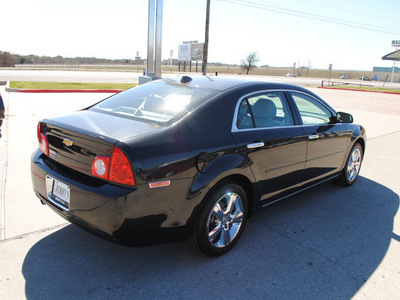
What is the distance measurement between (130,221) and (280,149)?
180cm

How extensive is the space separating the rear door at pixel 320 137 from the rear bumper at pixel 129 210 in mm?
1953

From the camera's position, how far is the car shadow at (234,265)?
262 centimetres

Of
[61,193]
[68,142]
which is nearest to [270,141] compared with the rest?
[68,142]

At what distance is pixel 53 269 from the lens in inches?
109

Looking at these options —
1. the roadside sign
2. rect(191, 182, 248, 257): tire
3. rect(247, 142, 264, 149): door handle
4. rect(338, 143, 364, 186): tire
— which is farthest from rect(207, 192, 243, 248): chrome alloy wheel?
the roadside sign

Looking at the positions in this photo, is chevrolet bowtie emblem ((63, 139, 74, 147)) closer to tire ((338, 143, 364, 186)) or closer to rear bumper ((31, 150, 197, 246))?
rear bumper ((31, 150, 197, 246))

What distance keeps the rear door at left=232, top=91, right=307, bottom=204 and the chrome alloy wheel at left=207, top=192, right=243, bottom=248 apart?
0.34 m

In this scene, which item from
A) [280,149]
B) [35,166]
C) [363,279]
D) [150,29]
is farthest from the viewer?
[150,29]

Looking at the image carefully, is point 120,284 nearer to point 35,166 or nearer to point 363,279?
point 35,166

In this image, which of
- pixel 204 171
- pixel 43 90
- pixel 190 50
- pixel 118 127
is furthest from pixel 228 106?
pixel 190 50

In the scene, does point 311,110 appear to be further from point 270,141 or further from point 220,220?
point 220,220

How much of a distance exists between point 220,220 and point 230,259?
1.27 feet

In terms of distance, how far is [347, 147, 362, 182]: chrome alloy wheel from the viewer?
16.4ft

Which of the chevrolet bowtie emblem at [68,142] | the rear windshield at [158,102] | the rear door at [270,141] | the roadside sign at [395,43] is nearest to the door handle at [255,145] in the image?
the rear door at [270,141]
